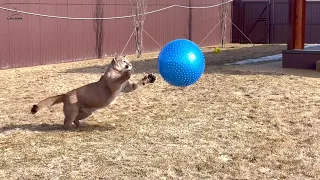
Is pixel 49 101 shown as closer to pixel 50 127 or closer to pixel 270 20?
pixel 50 127

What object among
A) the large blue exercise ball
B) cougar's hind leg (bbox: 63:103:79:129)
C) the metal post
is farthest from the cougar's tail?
the metal post

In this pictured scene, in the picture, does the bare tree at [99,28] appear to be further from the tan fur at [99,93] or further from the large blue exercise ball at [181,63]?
the large blue exercise ball at [181,63]

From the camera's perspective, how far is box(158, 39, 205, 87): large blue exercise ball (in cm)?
766

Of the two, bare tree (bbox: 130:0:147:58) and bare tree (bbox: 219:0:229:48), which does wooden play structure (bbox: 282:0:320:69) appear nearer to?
bare tree (bbox: 130:0:147:58)

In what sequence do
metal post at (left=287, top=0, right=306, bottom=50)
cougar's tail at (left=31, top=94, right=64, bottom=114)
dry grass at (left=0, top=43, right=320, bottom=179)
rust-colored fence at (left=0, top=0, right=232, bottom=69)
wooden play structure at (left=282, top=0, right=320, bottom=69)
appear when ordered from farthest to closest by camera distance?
rust-colored fence at (left=0, top=0, right=232, bottom=69) < metal post at (left=287, top=0, right=306, bottom=50) < wooden play structure at (left=282, top=0, right=320, bottom=69) < cougar's tail at (left=31, top=94, right=64, bottom=114) < dry grass at (left=0, top=43, right=320, bottom=179)

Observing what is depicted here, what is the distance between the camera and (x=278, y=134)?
761 centimetres

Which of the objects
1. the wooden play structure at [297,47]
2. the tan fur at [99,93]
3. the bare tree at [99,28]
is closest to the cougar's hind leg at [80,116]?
the tan fur at [99,93]

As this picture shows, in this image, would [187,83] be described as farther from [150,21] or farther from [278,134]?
[150,21]

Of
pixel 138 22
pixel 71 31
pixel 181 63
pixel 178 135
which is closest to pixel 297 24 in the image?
pixel 138 22

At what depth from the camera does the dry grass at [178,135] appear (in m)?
6.06

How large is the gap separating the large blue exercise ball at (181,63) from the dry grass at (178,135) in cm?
72

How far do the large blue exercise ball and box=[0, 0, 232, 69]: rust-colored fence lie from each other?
9.53 meters

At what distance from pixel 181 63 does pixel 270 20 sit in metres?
20.9

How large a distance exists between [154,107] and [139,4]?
460 inches
